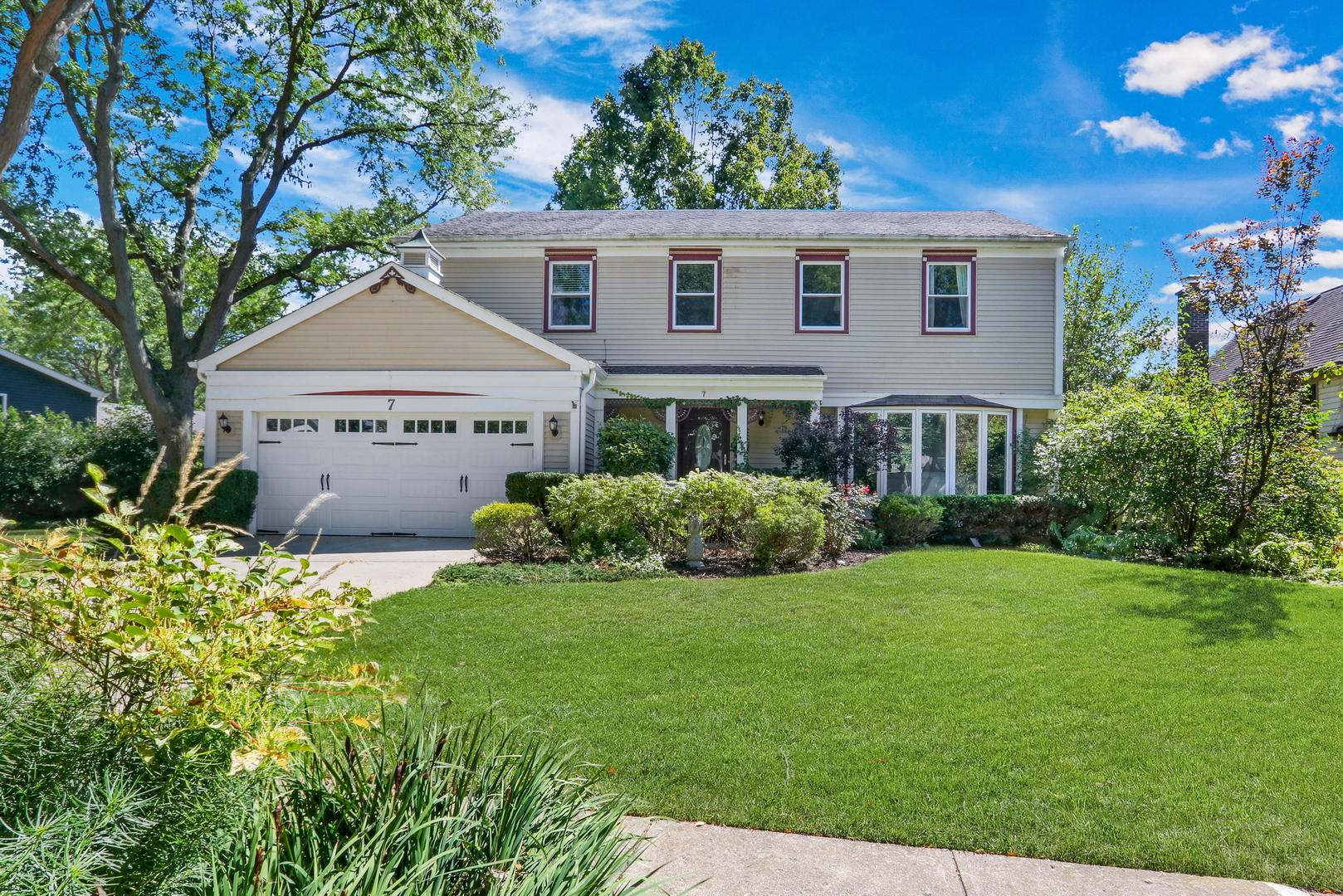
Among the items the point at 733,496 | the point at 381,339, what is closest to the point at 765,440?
the point at 733,496

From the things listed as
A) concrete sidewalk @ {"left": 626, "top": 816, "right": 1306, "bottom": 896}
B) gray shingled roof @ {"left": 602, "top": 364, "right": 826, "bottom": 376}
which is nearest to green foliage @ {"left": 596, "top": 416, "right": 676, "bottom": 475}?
gray shingled roof @ {"left": 602, "top": 364, "right": 826, "bottom": 376}

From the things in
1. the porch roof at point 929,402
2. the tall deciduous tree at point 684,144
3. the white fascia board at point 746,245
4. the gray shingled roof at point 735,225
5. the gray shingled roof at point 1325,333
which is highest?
the tall deciduous tree at point 684,144

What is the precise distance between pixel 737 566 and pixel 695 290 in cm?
761

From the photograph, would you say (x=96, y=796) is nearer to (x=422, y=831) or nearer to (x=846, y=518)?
(x=422, y=831)

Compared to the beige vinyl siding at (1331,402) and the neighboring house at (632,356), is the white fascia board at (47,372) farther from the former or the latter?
the beige vinyl siding at (1331,402)

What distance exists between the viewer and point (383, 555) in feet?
35.8

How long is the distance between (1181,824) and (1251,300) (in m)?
8.23

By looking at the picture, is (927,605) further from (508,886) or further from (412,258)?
(412,258)

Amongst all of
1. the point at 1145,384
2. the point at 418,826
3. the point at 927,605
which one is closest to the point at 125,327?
the point at 927,605

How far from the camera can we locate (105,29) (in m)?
14.8

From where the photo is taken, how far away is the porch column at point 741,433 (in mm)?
14477

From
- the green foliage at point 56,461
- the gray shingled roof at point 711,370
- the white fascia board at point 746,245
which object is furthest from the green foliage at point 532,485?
the green foliage at point 56,461

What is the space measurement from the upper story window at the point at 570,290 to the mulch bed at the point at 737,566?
7051 mm

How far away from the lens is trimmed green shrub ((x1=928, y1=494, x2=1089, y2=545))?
1261 centimetres
